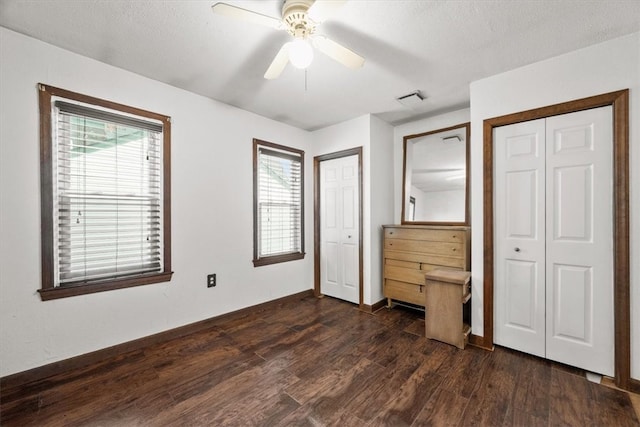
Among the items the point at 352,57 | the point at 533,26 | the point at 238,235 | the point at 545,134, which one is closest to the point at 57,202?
the point at 238,235

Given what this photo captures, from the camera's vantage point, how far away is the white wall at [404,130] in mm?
3211

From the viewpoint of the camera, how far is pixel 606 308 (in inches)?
75.4

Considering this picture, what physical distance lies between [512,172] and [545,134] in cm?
36

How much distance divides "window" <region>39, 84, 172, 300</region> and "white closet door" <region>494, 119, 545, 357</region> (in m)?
3.09

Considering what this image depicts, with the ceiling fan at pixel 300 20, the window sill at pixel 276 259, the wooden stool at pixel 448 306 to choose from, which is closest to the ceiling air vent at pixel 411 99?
the ceiling fan at pixel 300 20

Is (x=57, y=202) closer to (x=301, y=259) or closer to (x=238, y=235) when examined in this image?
(x=238, y=235)

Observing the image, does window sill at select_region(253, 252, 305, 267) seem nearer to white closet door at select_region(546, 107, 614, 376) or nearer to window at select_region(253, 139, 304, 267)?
window at select_region(253, 139, 304, 267)

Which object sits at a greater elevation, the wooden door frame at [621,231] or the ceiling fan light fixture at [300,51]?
the ceiling fan light fixture at [300,51]

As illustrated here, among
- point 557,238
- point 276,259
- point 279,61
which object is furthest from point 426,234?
point 279,61

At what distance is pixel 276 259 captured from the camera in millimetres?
3477

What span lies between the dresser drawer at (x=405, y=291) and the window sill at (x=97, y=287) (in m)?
2.46

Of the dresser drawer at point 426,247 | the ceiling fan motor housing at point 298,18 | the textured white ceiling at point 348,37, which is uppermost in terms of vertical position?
the textured white ceiling at point 348,37

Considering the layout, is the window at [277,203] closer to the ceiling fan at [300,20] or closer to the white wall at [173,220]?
the white wall at [173,220]

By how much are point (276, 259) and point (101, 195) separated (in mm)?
1939
